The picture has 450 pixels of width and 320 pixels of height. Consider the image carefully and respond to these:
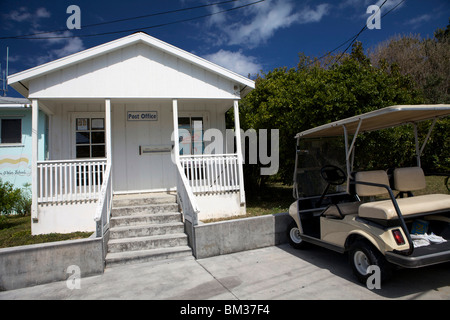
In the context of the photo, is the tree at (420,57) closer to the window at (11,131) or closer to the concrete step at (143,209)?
the concrete step at (143,209)

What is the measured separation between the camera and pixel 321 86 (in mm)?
7754

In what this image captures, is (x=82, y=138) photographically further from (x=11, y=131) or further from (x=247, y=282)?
(x=247, y=282)

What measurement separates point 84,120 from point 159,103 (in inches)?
85.3

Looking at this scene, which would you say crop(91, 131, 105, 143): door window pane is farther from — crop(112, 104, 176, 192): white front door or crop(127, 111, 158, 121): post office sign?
crop(127, 111, 158, 121): post office sign

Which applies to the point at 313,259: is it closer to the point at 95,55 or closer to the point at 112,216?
the point at 112,216

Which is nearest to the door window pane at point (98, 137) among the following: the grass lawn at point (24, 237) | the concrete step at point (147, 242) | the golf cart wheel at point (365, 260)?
the grass lawn at point (24, 237)

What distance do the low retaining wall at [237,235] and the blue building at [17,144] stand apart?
815 centimetres

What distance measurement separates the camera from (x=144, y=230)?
616cm

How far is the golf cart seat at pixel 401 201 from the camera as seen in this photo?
3.80 meters

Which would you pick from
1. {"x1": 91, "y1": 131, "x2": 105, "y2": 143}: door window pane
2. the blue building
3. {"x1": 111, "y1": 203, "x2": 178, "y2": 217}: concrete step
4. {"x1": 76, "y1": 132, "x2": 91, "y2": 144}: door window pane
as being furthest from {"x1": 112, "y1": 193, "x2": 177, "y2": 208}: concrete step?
the blue building

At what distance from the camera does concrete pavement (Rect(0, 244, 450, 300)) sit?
3.87m

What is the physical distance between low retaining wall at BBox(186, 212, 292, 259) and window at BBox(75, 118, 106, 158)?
4071mm
